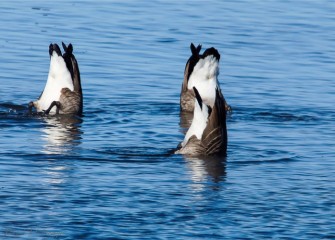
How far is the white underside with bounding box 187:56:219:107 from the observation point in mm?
16125

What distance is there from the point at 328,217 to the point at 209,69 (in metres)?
5.56

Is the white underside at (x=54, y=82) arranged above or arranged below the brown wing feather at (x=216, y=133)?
above

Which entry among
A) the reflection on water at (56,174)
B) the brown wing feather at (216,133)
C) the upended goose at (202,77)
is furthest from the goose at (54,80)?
the reflection on water at (56,174)

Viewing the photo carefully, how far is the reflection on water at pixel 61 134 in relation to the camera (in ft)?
44.3

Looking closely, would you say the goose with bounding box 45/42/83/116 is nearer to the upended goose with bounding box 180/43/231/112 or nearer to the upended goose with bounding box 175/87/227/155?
the upended goose with bounding box 180/43/231/112

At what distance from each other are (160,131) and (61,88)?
1940 millimetres

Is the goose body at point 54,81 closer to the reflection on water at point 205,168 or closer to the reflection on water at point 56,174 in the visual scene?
the reflection on water at point 205,168

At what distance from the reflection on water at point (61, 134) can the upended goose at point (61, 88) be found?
17cm

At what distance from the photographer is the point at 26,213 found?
10.7 metres

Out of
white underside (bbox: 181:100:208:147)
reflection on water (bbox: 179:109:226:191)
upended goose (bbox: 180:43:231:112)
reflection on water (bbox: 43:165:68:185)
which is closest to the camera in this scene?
reflection on water (bbox: 43:165:68:185)

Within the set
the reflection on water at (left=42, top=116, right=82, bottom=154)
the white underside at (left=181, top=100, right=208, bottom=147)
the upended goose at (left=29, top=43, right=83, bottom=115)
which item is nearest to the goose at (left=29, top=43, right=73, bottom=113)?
the upended goose at (left=29, top=43, right=83, bottom=115)

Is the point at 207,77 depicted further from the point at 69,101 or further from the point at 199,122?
the point at 199,122

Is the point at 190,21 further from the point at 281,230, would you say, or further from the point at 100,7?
the point at 281,230

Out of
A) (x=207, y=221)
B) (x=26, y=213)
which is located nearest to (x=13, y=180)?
(x=26, y=213)
